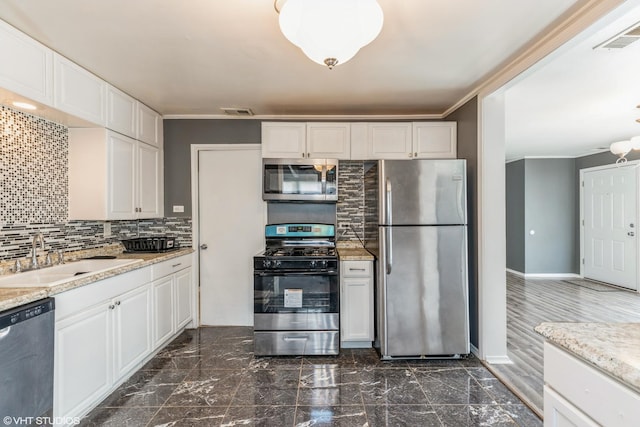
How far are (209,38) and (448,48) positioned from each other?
1555 millimetres

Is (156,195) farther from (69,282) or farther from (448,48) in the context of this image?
(448,48)

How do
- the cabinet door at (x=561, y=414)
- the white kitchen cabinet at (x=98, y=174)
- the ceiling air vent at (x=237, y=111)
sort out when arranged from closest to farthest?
the cabinet door at (x=561, y=414) → the white kitchen cabinet at (x=98, y=174) → the ceiling air vent at (x=237, y=111)

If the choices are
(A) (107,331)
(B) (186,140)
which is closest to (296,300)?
(A) (107,331)

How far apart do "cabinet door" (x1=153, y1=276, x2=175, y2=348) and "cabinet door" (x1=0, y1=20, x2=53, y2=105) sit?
5.25 feet

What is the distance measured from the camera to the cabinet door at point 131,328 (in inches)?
87.5

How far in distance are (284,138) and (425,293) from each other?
1981 millimetres

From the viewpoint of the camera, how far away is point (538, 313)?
3.93 metres

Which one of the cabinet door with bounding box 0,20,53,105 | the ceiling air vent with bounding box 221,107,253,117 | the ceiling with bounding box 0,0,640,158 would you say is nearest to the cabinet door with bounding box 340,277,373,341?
the ceiling with bounding box 0,0,640,158

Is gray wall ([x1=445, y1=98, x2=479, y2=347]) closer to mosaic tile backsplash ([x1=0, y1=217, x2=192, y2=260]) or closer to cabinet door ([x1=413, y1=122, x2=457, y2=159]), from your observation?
cabinet door ([x1=413, y1=122, x2=457, y2=159])

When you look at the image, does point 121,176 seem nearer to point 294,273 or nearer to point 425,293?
point 294,273

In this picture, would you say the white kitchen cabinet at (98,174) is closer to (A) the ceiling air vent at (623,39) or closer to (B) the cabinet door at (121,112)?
(B) the cabinet door at (121,112)

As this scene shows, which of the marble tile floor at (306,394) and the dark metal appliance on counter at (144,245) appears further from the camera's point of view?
the dark metal appliance on counter at (144,245)

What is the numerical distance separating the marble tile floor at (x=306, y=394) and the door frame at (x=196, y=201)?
699 mm

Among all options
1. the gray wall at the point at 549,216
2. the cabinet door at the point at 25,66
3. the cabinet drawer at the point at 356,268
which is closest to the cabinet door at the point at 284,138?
the cabinet drawer at the point at 356,268
